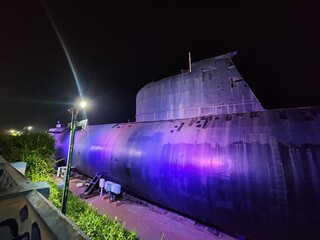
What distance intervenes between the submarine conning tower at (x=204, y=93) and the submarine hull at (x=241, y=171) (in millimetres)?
1165

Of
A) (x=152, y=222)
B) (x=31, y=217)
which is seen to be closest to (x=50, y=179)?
(x=152, y=222)

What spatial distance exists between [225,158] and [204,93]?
15.1 ft

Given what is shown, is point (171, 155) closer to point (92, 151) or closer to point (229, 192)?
point (229, 192)

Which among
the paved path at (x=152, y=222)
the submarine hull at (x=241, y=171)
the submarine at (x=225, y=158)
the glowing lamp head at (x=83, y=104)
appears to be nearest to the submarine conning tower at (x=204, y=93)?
the submarine at (x=225, y=158)

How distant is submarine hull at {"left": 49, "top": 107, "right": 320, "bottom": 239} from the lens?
214 inches

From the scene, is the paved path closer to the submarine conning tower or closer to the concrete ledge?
the concrete ledge

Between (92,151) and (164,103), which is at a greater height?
(164,103)

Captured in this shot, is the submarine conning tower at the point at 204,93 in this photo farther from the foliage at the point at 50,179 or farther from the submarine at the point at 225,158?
the foliage at the point at 50,179

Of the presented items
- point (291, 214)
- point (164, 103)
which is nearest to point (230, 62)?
point (164, 103)

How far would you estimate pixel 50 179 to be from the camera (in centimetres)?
967

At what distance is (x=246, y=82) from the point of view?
9.38 metres

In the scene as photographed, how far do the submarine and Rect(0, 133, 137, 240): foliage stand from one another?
8.83ft

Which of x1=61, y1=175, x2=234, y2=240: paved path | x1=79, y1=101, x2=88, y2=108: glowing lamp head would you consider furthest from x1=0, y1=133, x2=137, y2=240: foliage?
x1=79, y1=101, x2=88, y2=108: glowing lamp head

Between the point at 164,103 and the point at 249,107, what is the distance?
5.32 metres
